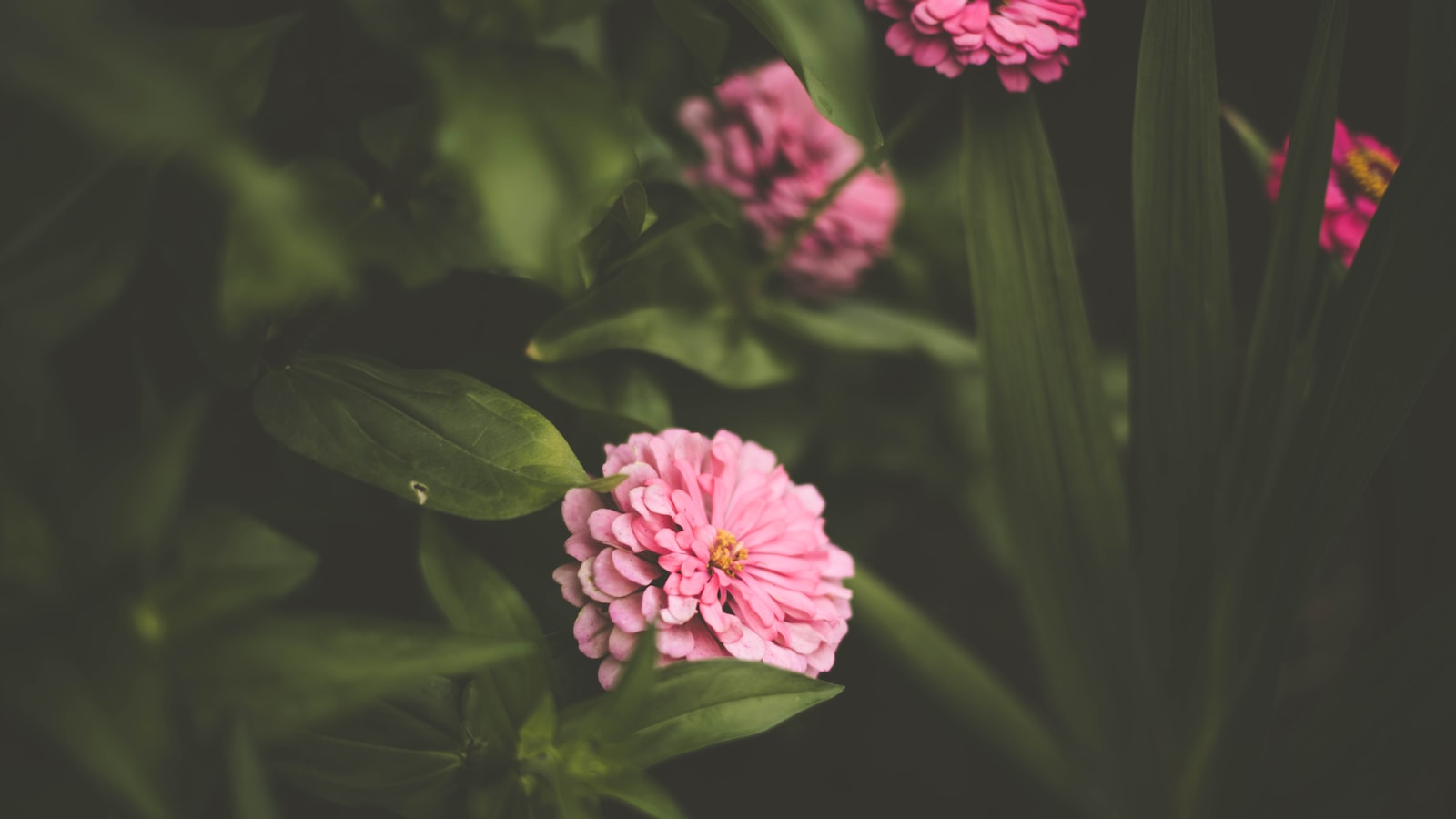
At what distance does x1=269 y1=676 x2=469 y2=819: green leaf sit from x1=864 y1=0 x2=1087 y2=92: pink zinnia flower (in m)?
0.44

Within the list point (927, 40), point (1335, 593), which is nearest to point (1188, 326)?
point (927, 40)

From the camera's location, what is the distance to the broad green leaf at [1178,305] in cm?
53

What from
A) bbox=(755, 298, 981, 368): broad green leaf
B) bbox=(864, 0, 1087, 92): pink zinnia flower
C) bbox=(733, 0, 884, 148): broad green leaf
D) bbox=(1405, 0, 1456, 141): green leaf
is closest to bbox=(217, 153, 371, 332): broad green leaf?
bbox=(733, 0, 884, 148): broad green leaf

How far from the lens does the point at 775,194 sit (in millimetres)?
750

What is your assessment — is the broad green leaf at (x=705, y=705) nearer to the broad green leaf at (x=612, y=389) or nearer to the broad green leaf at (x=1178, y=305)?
the broad green leaf at (x=612, y=389)

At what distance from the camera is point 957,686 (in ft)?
2.41

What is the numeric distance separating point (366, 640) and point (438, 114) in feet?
0.77

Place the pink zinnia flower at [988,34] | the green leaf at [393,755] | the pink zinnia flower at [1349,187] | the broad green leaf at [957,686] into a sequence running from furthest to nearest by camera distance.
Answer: the broad green leaf at [957,686]
the pink zinnia flower at [1349,187]
the pink zinnia flower at [988,34]
the green leaf at [393,755]

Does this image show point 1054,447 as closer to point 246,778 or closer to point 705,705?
point 705,705

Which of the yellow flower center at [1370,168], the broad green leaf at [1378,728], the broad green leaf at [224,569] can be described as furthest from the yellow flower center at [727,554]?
the yellow flower center at [1370,168]

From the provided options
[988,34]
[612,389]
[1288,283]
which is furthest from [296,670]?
[1288,283]

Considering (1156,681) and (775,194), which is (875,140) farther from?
(1156,681)

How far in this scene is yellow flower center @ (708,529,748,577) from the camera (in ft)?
1.53

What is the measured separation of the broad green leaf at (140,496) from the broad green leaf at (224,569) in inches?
1.2
